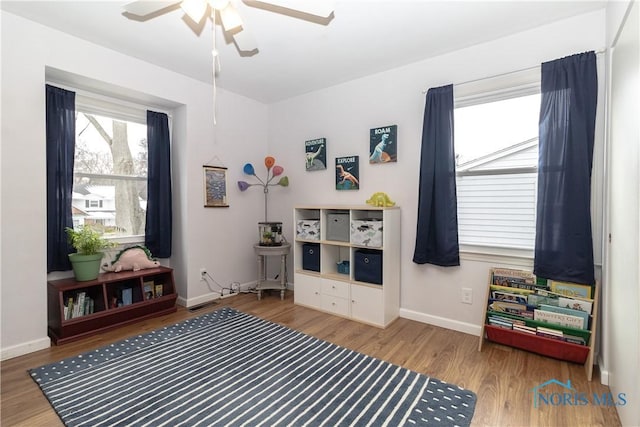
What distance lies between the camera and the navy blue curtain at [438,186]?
2566 mm

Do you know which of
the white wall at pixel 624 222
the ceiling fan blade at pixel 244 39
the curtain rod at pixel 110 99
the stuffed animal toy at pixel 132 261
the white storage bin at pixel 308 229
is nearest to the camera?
the white wall at pixel 624 222

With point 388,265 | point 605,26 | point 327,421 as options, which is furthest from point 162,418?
point 605,26

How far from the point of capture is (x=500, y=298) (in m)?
2.32

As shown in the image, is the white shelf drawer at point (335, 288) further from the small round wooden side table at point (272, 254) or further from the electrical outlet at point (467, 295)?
the electrical outlet at point (467, 295)

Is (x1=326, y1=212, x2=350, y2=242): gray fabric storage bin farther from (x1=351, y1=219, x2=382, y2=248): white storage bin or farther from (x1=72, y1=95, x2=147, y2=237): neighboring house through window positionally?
(x1=72, y1=95, x2=147, y2=237): neighboring house through window

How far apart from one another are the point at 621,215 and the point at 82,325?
3807mm

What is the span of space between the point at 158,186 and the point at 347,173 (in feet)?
6.83

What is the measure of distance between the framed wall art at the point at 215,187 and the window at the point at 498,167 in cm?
256

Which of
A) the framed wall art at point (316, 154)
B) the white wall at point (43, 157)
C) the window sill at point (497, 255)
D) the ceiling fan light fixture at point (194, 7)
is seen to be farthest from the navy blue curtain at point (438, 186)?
the white wall at point (43, 157)

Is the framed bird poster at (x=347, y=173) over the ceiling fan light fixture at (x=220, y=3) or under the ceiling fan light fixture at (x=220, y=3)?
under

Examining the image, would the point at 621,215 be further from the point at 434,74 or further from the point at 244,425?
the point at 244,425

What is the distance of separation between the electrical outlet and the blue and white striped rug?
937 millimetres

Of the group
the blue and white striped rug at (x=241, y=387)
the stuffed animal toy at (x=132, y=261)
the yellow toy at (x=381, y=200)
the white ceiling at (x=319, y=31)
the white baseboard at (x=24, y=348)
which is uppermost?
the white ceiling at (x=319, y=31)

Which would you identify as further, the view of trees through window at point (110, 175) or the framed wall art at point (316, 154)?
the framed wall art at point (316, 154)
